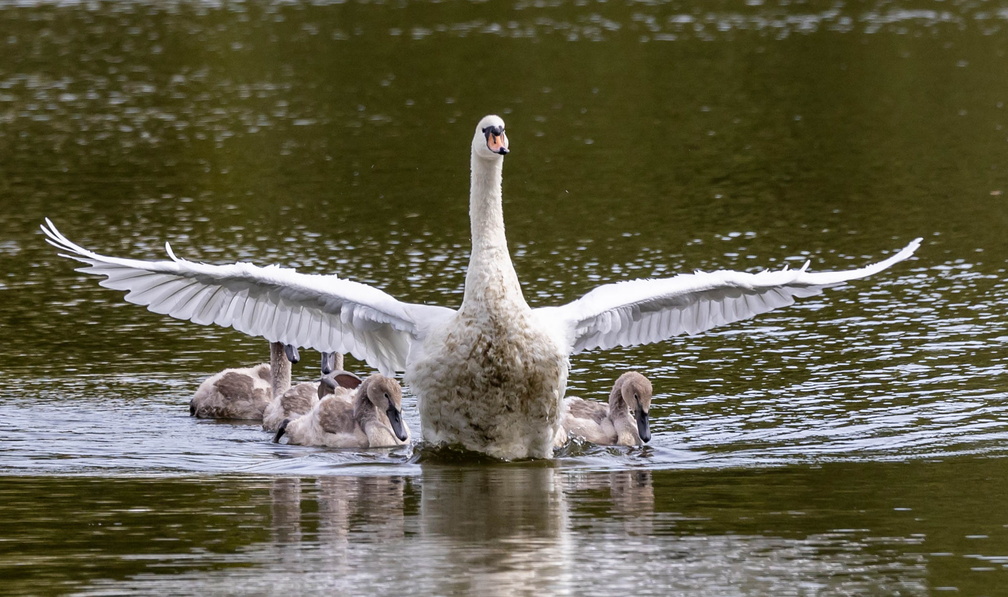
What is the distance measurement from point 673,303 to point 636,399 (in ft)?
2.56

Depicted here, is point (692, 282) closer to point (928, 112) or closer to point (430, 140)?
point (430, 140)

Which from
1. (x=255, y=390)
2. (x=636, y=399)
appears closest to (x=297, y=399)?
(x=255, y=390)

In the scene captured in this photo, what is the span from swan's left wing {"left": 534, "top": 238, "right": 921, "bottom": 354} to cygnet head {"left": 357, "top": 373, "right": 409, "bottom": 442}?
143 centimetres

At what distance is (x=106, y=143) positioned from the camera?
2914 centimetres

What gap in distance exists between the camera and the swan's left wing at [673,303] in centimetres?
1230

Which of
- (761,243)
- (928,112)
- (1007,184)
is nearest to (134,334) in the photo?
(761,243)

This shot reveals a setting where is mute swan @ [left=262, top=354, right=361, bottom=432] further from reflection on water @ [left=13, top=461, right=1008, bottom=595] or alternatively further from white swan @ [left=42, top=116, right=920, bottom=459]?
reflection on water @ [left=13, top=461, right=1008, bottom=595]

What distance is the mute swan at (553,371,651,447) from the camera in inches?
504

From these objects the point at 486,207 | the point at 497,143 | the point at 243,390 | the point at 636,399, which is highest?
the point at 497,143

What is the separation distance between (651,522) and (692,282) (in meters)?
2.95

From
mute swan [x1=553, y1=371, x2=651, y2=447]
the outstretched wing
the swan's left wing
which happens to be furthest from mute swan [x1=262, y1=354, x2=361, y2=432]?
the swan's left wing

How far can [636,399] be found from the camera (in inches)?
507

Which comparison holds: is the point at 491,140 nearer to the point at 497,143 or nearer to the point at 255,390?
the point at 497,143

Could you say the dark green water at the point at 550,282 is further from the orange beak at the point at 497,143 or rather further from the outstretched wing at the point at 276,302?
the orange beak at the point at 497,143
